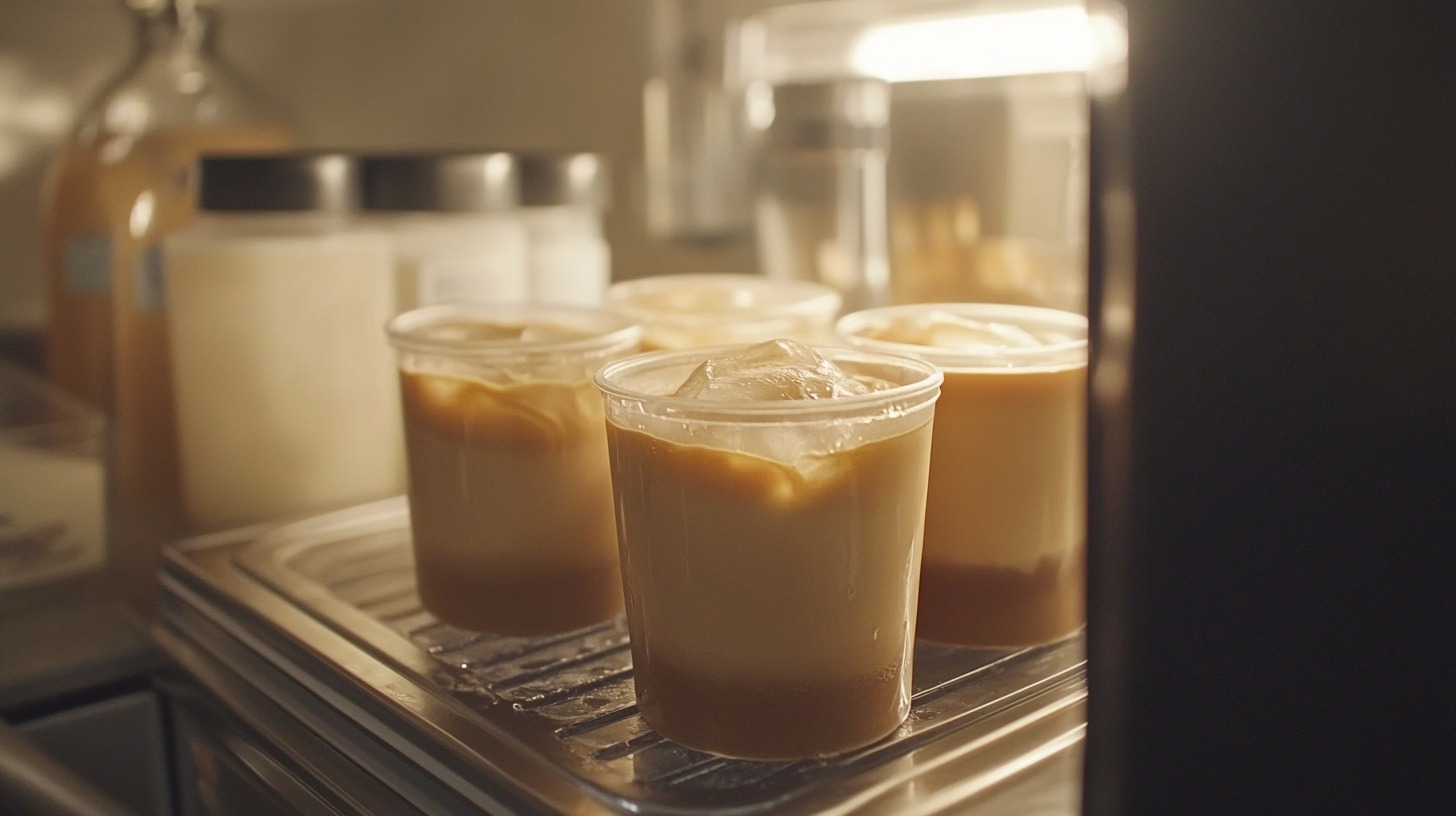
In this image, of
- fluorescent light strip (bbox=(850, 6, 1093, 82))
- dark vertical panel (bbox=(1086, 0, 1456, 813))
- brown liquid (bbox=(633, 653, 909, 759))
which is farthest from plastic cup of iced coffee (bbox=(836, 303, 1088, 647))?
fluorescent light strip (bbox=(850, 6, 1093, 82))

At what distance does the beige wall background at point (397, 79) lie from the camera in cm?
120

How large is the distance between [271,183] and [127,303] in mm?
259

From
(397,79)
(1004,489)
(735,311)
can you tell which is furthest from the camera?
(397,79)

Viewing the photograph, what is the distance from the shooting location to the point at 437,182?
0.85 m

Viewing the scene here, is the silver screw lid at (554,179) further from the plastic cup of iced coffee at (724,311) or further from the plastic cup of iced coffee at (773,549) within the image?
the plastic cup of iced coffee at (773,549)

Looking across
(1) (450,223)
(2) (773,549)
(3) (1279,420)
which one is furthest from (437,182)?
(3) (1279,420)

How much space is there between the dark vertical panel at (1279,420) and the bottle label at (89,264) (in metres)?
0.95

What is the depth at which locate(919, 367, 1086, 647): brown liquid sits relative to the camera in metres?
0.56

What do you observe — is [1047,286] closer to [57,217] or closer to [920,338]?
[920,338]

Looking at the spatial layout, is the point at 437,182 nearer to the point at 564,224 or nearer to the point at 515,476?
the point at 564,224

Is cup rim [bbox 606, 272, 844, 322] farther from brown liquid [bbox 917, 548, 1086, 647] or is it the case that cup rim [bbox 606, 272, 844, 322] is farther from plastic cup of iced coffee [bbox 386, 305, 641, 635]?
brown liquid [bbox 917, 548, 1086, 647]

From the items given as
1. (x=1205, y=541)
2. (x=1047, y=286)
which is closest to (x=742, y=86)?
(x=1047, y=286)

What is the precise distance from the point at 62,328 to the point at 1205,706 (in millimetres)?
1040

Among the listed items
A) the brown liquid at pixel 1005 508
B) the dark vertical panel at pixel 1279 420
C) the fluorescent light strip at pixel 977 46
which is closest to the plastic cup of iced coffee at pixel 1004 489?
the brown liquid at pixel 1005 508
